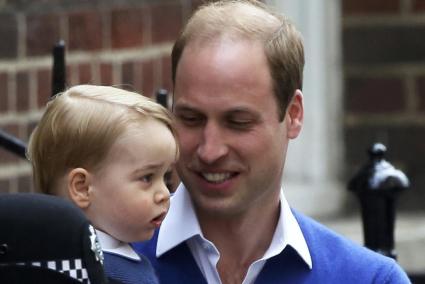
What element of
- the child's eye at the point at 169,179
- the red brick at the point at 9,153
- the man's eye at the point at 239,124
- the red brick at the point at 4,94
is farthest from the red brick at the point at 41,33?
the man's eye at the point at 239,124

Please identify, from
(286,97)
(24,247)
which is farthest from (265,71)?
(24,247)

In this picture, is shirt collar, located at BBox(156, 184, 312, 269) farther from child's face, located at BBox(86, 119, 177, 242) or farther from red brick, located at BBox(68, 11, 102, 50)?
red brick, located at BBox(68, 11, 102, 50)

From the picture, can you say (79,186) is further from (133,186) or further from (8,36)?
(8,36)

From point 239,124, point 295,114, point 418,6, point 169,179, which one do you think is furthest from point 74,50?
point 418,6

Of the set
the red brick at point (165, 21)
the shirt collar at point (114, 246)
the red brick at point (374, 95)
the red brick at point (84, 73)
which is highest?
the shirt collar at point (114, 246)

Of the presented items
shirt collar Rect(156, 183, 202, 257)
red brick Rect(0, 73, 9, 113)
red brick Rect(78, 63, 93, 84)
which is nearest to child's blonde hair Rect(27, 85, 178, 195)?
shirt collar Rect(156, 183, 202, 257)

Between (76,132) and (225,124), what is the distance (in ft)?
1.77

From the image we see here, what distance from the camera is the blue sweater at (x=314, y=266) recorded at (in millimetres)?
4242

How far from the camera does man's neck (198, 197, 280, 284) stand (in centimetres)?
431

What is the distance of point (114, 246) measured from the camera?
3787 mm

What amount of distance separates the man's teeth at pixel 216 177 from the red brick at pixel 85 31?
1858 millimetres

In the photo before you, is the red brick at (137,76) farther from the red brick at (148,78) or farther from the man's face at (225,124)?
the man's face at (225,124)

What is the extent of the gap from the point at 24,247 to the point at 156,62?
9.88 ft

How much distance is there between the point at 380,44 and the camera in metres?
7.75
